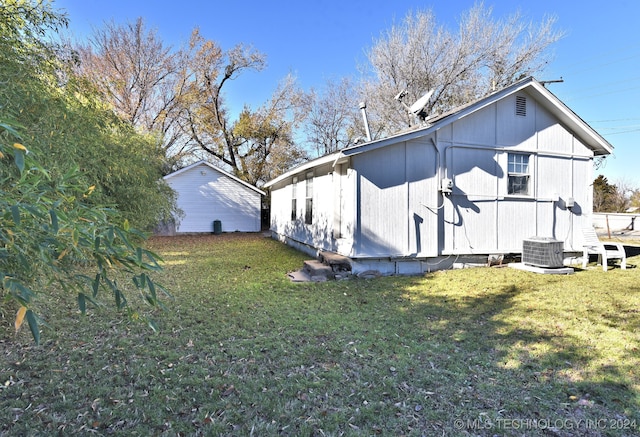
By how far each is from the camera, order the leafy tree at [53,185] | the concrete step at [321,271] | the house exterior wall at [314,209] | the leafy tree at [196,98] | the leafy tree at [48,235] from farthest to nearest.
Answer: the leafy tree at [196,98], the house exterior wall at [314,209], the concrete step at [321,271], the leafy tree at [53,185], the leafy tree at [48,235]

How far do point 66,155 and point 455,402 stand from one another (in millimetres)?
4001

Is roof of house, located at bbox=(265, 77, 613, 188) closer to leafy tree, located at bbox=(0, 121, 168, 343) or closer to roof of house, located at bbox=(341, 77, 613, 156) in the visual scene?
roof of house, located at bbox=(341, 77, 613, 156)

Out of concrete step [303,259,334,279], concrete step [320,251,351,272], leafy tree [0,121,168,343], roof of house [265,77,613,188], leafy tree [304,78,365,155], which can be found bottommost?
concrete step [303,259,334,279]

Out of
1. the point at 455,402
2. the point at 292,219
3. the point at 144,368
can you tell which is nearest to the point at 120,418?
the point at 144,368

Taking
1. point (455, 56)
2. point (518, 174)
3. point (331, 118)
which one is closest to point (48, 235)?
point (518, 174)

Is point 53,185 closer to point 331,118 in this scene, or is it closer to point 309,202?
point 309,202

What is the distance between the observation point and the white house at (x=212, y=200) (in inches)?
678

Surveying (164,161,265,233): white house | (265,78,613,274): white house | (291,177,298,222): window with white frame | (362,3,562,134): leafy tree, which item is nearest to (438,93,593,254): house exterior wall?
(265,78,613,274): white house

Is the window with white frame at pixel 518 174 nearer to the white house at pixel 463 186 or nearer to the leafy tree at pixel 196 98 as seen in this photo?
the white house at pixel 463 186

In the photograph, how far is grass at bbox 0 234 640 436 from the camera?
2330mm

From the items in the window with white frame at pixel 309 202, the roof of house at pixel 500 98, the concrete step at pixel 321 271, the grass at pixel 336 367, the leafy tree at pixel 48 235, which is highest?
the roof of house at pixel 500 98

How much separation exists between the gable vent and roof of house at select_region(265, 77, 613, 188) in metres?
0.20

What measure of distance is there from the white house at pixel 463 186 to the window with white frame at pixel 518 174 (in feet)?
0.08

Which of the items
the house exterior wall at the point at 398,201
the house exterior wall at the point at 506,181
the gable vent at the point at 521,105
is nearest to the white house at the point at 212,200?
the house exterior wall at the point at 398,201
